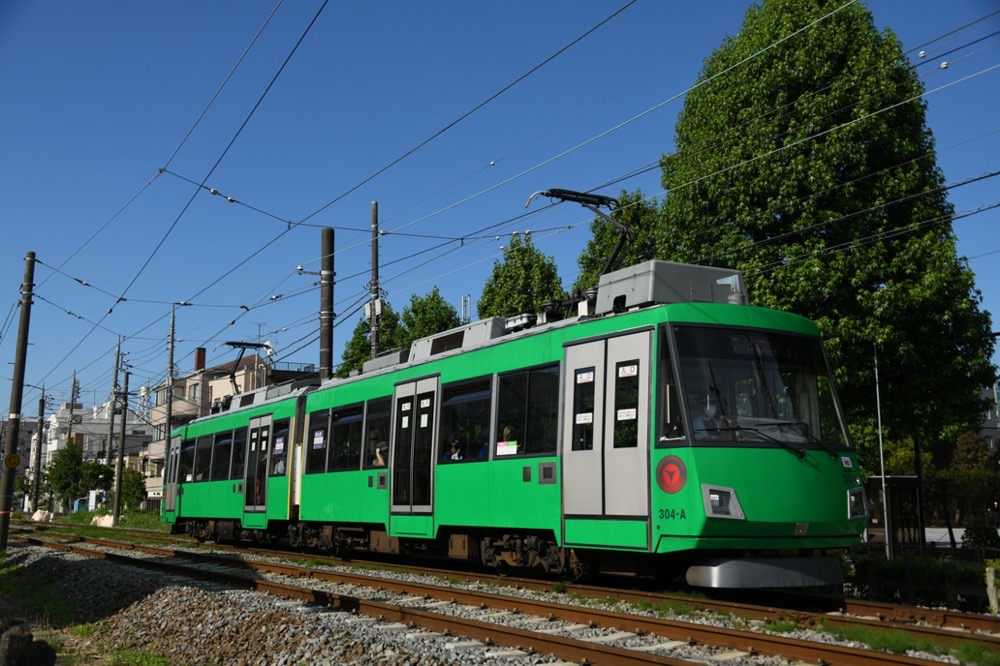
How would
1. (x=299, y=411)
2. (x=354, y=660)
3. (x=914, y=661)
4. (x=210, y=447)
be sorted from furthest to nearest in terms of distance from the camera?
1. (x=210, y=447)
2. (x=299, y=411)
3. (x=354, y=660)
4. (x=914, y=661)

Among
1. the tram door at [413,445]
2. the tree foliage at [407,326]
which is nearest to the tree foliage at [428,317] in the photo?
the tree foliage at [407,326]

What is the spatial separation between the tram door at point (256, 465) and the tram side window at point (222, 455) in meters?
1.55

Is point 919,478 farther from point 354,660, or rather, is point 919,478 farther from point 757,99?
point 354,660

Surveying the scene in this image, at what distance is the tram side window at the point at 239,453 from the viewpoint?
22484 millimetres

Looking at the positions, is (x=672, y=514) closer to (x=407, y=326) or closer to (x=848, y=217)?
(x=848, y=217)

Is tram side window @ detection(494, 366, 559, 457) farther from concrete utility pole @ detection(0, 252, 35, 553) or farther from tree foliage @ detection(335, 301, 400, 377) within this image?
tree foliage @ detection(335, 301, 400, 377)

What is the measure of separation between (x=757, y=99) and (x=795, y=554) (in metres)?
13.2

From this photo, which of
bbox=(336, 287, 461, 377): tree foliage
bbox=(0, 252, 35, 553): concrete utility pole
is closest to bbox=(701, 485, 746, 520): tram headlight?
bbox=(0, 252, 35, 553): concrete utility pole

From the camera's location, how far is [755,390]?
1041cm

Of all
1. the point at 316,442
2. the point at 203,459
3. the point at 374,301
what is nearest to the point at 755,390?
the point at 316,442

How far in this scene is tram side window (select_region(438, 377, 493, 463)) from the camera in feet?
43.7

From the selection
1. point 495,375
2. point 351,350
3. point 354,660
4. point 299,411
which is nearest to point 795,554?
point 495,375

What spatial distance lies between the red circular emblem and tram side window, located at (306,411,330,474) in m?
9.66

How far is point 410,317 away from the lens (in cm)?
4219
